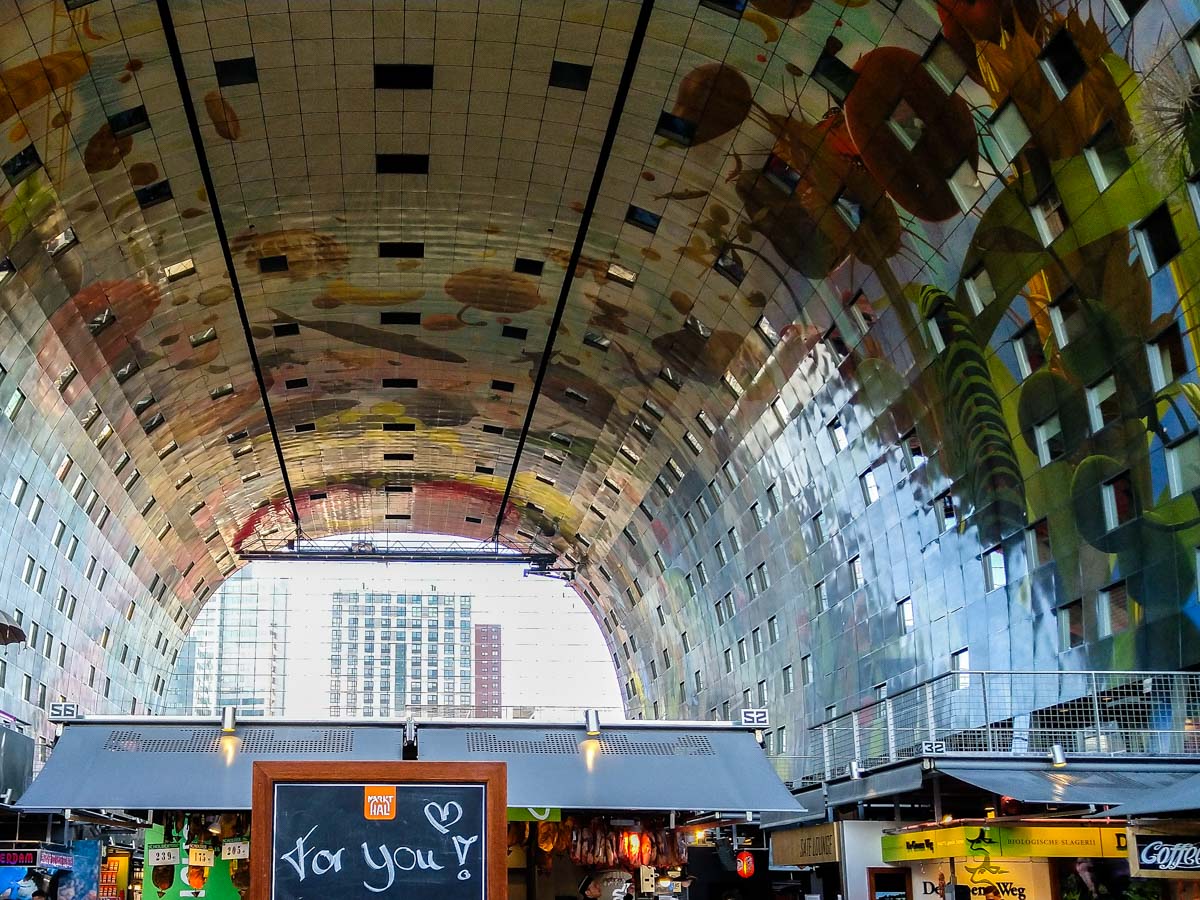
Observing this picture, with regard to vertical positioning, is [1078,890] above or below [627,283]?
below

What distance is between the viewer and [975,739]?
1972 cm

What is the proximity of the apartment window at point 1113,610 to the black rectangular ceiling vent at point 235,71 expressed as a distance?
13.0 meters

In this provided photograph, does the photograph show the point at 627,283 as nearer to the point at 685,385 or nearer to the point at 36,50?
the point at 685,385

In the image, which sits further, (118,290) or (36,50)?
(118,290)

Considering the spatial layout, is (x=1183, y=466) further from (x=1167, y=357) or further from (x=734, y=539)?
(x=734, y=539)

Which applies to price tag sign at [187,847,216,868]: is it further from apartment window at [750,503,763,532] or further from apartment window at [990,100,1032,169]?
apartment window at [750,503,763,532]

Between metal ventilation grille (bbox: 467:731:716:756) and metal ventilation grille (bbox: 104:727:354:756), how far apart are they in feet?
3.27

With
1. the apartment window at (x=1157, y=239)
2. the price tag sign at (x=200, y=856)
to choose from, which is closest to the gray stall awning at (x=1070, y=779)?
the apartment window at (x=1157, y=239)

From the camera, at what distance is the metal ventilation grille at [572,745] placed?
Result: 32.4 feet

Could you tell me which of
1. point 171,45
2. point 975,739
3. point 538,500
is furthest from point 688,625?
point 171,45

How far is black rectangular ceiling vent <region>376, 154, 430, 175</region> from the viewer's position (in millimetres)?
20969

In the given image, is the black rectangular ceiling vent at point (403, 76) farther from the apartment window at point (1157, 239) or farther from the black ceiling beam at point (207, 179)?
the apartment window at point (1157, 239)

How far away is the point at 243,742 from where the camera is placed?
33.6ft

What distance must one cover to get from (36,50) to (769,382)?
44.5ft
